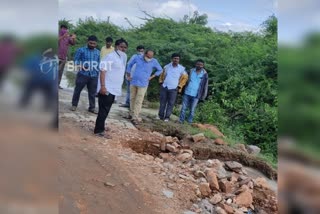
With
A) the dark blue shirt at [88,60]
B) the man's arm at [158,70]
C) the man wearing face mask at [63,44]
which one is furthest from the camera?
the man's arm at [158,70]

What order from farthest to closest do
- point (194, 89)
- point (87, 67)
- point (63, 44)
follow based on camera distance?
point (194, 89), point (87, 67), point (63, 44)

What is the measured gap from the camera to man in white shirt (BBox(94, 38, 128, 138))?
9.48ft

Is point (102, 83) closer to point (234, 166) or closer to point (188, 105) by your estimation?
point (188, 105)

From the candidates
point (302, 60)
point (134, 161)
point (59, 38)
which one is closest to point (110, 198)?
point (134, 161)

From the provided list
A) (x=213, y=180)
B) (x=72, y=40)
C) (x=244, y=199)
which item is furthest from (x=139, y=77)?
(x=244, y=199)

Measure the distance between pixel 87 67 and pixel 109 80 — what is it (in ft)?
0.48

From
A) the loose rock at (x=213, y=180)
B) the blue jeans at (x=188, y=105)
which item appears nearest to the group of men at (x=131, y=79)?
the blue jeans at (x=188, y=105)

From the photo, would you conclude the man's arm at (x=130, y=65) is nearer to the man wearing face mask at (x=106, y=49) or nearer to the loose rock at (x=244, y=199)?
the man wearing face mask at (x=106, y=49)

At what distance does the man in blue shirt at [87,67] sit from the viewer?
284 cm

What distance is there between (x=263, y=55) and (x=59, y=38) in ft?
3.62

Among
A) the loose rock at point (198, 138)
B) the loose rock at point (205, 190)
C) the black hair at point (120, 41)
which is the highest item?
the black hair at point (120, 41)

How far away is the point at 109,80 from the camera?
9.57 feet

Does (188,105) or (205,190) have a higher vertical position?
(188,105)

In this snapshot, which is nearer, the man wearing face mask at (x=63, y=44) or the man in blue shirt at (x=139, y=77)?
the man wearing face mask at (x=63, y=44)
